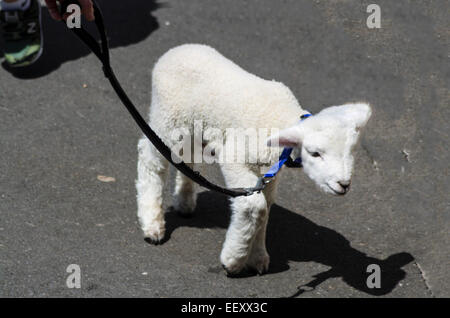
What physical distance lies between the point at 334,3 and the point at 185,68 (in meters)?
4.08

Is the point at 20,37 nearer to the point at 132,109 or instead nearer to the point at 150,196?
the point at 150,196

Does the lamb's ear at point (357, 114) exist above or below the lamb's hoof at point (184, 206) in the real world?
above

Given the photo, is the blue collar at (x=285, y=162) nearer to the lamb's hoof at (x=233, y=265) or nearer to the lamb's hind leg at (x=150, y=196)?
the lamb's hoof at (x=233, y=265)

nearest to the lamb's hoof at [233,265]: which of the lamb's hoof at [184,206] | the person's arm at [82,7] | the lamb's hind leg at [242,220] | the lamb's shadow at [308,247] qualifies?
the lamb's hind leg at [242,220]

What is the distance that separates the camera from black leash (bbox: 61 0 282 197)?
386 centimetres

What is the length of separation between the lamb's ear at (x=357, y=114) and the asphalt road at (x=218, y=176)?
4.05 feet

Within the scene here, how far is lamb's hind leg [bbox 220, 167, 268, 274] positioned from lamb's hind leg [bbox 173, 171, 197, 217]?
2.94ft

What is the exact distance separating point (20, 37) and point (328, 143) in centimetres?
441

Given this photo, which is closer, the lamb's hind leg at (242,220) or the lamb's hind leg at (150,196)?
the lamb's hind leg at (242,220)

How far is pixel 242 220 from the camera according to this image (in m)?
4.53

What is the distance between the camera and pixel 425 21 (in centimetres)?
795

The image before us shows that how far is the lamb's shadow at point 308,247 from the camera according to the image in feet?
16.0
